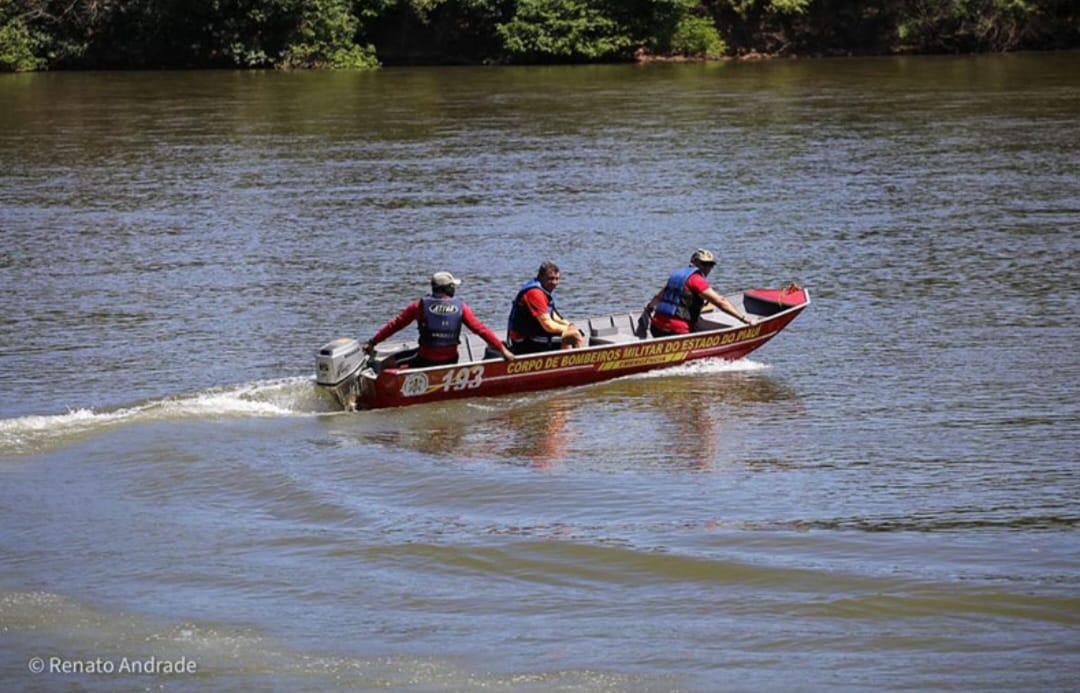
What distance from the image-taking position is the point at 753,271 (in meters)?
22.6

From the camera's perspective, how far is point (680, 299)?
687 inches

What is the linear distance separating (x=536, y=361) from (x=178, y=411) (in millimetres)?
3543

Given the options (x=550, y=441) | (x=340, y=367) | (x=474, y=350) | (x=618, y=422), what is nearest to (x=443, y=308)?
(x=340, y=367)

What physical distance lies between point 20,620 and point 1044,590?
6767 millimetres

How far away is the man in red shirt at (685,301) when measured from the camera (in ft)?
56.9

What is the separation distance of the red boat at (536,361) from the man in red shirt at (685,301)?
255mm

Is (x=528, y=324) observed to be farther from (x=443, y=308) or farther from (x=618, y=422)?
(x=618, y=422)

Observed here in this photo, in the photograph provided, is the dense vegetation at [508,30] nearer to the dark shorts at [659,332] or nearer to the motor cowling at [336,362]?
the dark shorts at [659,332]

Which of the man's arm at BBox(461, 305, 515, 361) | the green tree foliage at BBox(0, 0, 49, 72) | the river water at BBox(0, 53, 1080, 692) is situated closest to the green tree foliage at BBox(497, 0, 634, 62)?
the green tree foliage at BBox(0, 0, 49, 72)

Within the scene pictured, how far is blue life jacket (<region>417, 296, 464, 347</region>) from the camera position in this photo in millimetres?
15805

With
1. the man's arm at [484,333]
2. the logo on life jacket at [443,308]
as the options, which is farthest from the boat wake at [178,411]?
the man's arm at [484,333]

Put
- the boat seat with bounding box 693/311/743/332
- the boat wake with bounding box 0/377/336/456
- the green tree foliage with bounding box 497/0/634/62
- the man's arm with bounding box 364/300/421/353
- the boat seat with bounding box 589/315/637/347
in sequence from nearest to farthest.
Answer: the boat wake with bounding box 0/377/336/456, the man's arm with bounding box 364/300/421/353, the boat seat with bounding box 589/315/637/347, the boat seat with bounding box 693/311/743/332, the green tree foliage with bounding box 497/0/634/62

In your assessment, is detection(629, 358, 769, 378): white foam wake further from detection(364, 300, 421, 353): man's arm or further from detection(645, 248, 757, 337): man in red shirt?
detection(364, 300, 421, 353): man's arm

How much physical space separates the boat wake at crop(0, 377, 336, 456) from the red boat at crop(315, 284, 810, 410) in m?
0.52
